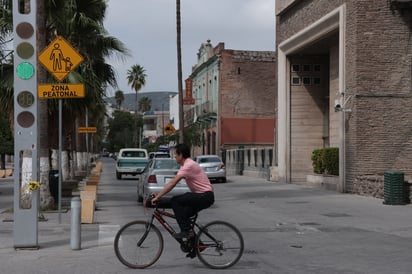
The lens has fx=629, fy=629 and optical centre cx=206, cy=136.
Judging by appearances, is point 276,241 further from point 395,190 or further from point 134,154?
point 134,154

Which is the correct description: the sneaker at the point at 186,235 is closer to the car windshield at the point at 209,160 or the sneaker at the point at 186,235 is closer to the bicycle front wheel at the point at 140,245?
the bicycle front wheel at the point at 140,245

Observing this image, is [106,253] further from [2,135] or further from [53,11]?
[2,135]

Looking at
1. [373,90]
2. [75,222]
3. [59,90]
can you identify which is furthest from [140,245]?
[373,90]

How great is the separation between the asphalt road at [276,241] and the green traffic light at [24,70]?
2.87 m

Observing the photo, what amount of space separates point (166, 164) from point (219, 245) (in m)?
11.1

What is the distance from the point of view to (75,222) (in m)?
10.1

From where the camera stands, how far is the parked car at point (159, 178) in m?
18.2

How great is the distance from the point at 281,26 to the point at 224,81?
19608mm

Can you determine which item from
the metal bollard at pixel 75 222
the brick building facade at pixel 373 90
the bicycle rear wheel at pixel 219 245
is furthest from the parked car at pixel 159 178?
the bicycle rear wheel at pixel 219 245

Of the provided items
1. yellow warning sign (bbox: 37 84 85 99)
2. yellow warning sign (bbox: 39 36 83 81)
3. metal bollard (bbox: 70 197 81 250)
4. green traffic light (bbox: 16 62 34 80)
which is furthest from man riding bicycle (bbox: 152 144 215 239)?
yellow warning sign (bbox: 39 36 83 81)

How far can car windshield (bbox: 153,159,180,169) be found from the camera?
63.4 feet

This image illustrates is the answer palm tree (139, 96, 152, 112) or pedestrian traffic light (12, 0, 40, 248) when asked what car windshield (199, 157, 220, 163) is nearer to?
A: pedestrian traffic light (12, 0, 40, 248)

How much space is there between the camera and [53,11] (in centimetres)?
1839

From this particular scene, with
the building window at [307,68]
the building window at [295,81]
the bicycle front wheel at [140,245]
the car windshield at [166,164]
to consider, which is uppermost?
the building window at [307,68]
